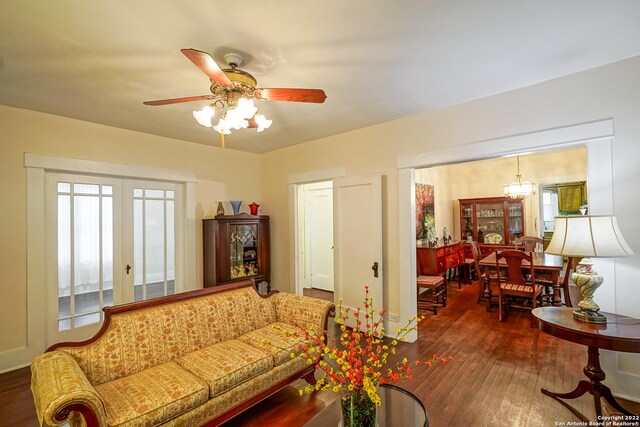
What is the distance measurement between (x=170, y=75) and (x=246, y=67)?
652mm

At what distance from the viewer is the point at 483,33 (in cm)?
190

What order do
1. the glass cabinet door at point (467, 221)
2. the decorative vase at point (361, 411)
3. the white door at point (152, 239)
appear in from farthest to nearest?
1. the glass cabinet door at point (467, 221)
2. the white door at point (152, 239)
3. the decorative vase at point (361, 411)

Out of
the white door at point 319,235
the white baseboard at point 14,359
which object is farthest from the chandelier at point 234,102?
the white door at point 319,235

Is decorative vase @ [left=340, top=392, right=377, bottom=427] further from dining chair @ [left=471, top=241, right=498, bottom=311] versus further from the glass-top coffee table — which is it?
dining chair @ [left=471, top=241, right=498, bottom=311]

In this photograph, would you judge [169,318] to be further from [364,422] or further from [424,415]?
[424,415]

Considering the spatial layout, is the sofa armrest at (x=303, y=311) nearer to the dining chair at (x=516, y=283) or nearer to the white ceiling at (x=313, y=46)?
the white ceiling at (x=313, y=46)

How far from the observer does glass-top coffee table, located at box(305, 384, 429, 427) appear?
1.56 meters

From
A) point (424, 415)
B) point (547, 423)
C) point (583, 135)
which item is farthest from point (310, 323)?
point (583, 135)

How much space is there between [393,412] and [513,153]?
247 centimetres

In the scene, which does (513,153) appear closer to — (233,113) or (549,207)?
(233,113)

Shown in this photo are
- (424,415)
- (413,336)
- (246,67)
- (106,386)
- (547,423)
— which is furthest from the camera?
(413,336)

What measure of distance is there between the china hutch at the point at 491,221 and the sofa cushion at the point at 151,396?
21.8ft

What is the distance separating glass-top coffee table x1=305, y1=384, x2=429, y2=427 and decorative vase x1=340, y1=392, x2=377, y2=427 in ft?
0.50

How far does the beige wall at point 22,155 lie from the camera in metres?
2.93
